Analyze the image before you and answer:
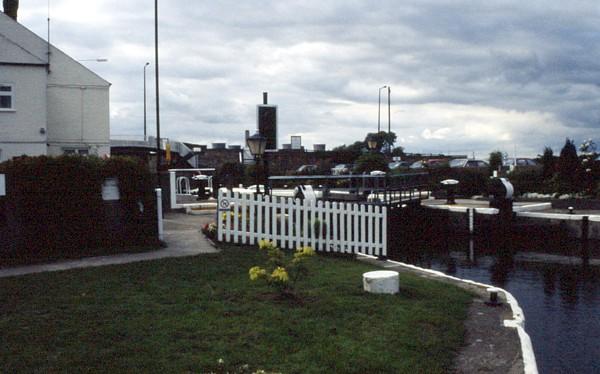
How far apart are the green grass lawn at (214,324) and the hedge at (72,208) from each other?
2600mm

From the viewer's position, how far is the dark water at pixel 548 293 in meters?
9.72

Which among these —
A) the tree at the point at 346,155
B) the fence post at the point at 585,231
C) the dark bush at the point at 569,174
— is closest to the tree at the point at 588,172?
the dark bush at the point at 569,174

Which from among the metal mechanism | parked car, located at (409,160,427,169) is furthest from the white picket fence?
parked car, located at (409,160,427,169)

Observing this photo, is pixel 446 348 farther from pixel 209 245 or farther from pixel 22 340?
pixel 209 245

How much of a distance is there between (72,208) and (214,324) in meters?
6.74

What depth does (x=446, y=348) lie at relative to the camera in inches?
273

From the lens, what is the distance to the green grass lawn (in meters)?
6.13

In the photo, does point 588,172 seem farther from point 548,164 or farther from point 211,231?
point 211,231

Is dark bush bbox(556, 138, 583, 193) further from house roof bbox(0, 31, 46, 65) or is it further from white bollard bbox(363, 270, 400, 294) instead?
white bollard bbox(363, 270, 400, 294)

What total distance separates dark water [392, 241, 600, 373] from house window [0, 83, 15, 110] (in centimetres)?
1605

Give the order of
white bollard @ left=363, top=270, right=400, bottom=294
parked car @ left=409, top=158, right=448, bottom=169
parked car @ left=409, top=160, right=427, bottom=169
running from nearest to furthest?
white bollard @ left=363, top=270, right=400, bottom=294, parked car @ left=409, top=158, right=448, bottom=169, parked car @ left=409, top=160, right=427, bottom=169

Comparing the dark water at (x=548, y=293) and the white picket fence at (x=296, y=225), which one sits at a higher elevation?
the white picket fence at (x=296, y=225)

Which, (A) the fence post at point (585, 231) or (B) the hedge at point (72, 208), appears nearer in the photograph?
(B) the hedge at point (72, 208)

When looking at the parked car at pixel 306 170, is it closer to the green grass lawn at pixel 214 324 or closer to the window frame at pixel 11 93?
the window frame at pixel 11 93
